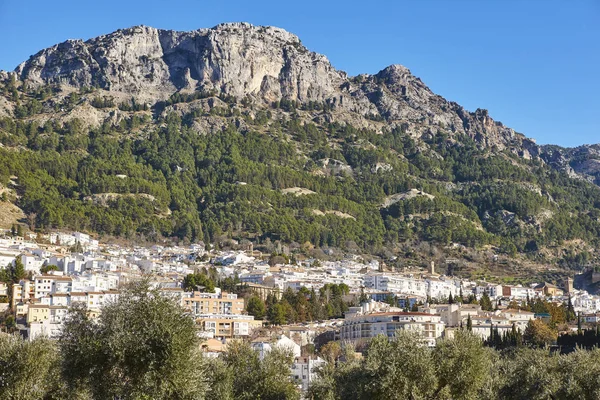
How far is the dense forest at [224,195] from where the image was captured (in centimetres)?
15238

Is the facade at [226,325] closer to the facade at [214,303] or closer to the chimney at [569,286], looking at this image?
the facade at [214,303]

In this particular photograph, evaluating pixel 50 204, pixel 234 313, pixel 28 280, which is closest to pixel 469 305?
pixel 234 313

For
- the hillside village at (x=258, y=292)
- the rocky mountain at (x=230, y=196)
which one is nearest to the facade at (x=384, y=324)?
the hillside village at (x=258, y=292)

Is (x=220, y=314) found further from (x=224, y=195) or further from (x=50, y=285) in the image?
(x=224, y=195)

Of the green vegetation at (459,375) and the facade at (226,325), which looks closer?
the green vegetation at (459,375)

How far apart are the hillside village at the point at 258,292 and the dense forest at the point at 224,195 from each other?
925 centimetres

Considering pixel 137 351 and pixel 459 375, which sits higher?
pixel 137 351

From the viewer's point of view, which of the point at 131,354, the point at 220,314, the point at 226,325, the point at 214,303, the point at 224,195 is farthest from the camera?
the point at 224,195

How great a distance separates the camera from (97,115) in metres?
192

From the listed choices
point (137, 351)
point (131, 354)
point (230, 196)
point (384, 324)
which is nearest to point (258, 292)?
point (384, 324)

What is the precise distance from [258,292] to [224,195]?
58.2 meters

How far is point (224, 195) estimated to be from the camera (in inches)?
6703

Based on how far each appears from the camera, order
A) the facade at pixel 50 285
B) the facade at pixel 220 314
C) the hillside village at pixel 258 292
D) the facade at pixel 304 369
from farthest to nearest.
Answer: the facade at pixel 50 285 < the facade at pixel 220 314 < the hillside village at pixel 258 292 < the facade at pixel 304 369

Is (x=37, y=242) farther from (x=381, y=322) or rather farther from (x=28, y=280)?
(x=381, y=322)
